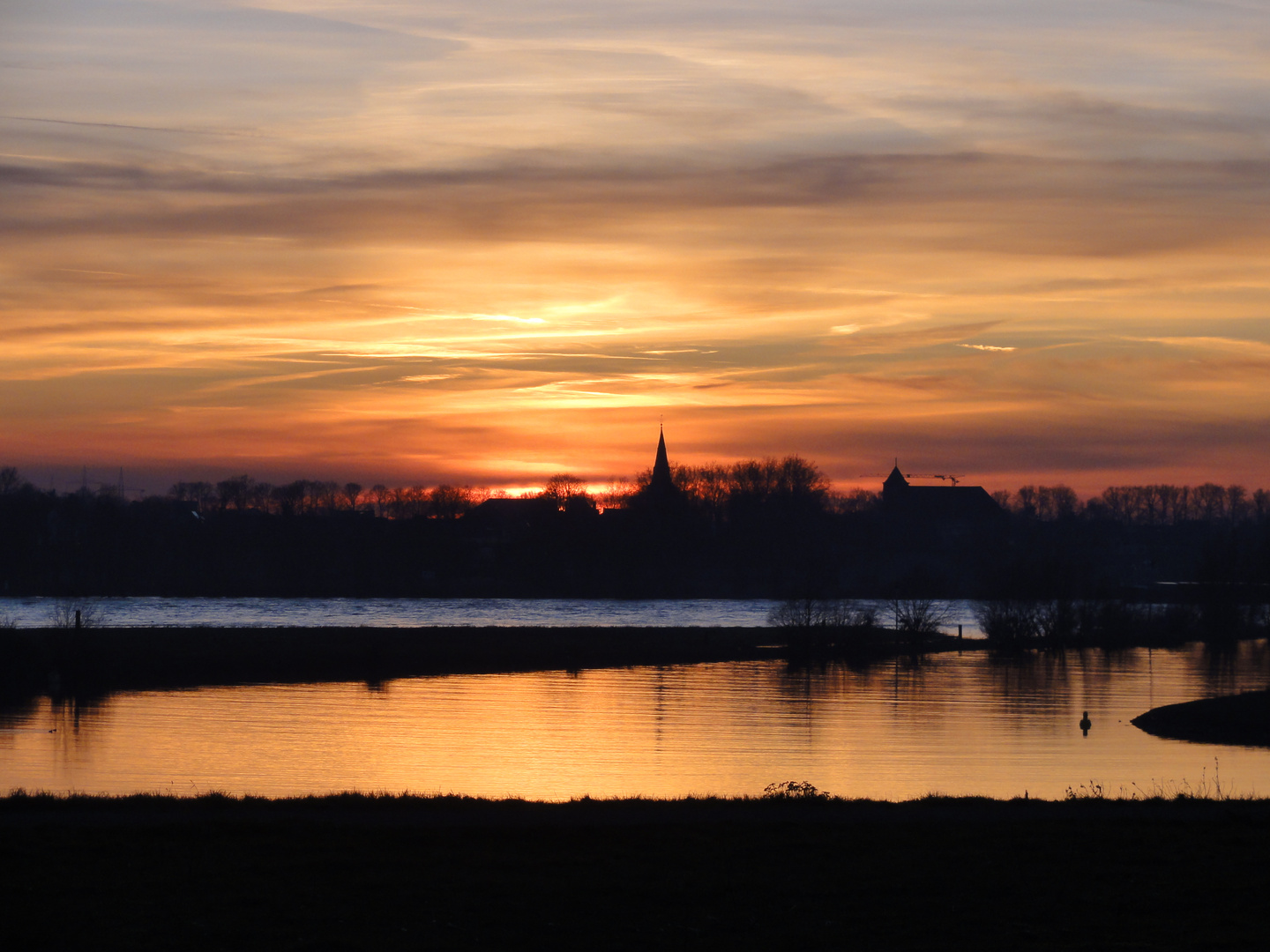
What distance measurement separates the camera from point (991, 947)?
11.7 m

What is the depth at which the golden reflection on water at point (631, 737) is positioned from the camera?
109ft

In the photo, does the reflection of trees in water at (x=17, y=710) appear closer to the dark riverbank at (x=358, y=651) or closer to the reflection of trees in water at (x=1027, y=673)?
the dark riverbank at (x=358, y=651)

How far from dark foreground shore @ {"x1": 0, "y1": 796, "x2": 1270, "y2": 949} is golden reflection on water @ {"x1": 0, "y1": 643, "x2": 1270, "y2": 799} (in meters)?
12.9

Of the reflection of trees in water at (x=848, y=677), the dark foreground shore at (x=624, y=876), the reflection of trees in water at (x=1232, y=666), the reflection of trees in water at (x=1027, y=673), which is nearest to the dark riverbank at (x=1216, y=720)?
the reflection of trees in water at (x=1232, y=666)

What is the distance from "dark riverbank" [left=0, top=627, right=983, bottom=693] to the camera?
201 feet

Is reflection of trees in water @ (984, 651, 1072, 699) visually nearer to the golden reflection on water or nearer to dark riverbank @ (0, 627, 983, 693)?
the golden reflection on water

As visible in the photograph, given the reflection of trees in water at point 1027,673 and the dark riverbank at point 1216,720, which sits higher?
the dark riverbank at point 1216,720

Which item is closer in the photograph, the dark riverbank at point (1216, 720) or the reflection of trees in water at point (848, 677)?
the dark riverbank at point (1216, 720)

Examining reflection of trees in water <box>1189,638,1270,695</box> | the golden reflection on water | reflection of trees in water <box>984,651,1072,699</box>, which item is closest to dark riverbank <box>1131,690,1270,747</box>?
the golden reflection on water

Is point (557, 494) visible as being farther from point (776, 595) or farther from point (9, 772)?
point (9, 772)

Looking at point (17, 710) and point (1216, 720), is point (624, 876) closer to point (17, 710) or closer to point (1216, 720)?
point (1216, 720)

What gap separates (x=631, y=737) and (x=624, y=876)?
29.5 m

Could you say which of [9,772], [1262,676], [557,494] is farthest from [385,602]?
[9,772]

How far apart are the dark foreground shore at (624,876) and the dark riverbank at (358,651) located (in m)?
47.1
